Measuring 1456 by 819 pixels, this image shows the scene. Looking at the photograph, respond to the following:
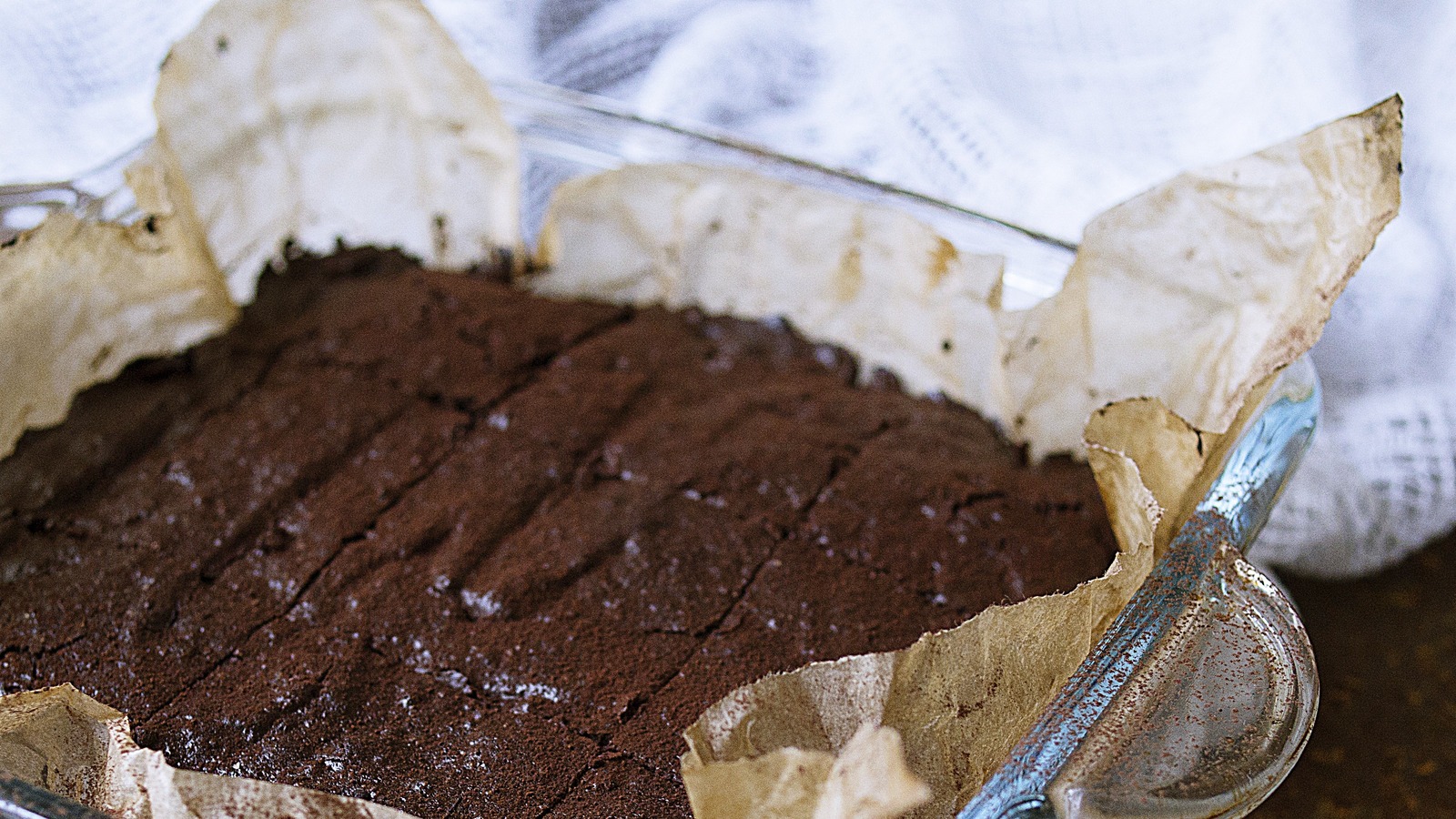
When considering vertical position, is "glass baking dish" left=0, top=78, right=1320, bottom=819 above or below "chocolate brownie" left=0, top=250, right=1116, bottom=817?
above

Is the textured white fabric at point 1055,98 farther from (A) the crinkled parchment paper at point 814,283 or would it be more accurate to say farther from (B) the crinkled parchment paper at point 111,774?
(B) the crinkled parchment paper at point 111,774

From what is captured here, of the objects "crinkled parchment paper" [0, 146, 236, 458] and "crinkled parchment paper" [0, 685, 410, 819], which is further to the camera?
"crinkled parchment paper" [0, 146, 236, 458]

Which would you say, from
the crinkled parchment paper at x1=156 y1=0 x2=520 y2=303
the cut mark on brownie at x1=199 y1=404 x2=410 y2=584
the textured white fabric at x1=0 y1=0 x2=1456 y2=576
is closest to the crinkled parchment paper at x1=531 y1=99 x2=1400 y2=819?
the crinkled parchment paper at x1=156 y1=0 x2=520 y2=303

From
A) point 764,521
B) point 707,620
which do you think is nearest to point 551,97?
point 764,521

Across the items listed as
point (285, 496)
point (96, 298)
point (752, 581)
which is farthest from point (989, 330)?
point (96, 298)

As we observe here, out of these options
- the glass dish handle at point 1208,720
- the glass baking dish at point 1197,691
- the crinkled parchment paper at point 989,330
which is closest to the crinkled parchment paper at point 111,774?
the glass baking dish at point 1197,691

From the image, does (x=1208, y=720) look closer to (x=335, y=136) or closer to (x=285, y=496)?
(x=285, y=496)

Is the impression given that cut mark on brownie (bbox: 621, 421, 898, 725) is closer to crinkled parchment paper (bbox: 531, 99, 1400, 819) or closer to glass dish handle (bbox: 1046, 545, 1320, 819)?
crinkled parchment paper (bbox: 531, 99, 1400, 819)

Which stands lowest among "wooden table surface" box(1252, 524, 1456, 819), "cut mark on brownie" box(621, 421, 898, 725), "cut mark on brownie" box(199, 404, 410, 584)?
"wooden table surface" box(1252, 524, 1456, 819)
